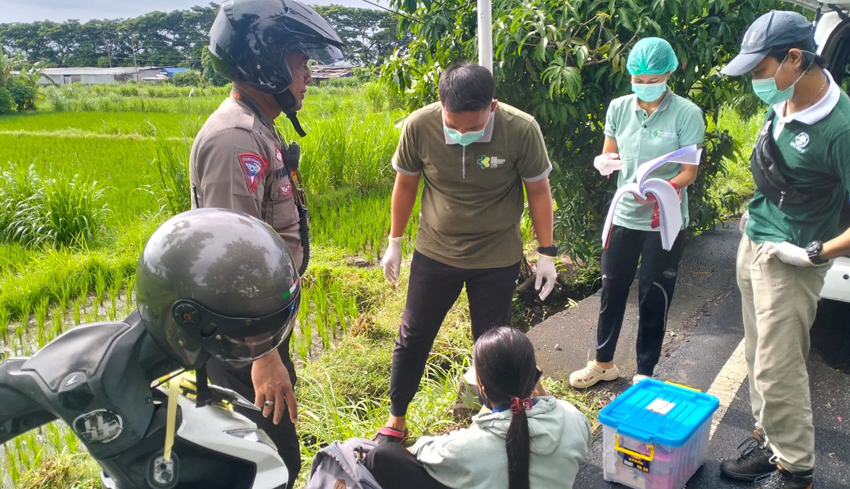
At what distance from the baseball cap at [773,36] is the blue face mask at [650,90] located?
2.23 ft

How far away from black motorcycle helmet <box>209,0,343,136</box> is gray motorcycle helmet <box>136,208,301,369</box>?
887 mm

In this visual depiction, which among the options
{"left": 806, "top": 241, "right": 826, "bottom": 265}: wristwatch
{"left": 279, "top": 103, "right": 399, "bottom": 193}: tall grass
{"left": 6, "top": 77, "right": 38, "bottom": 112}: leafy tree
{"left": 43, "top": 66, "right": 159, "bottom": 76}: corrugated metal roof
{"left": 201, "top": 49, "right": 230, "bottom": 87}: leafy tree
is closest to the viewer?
{"left": 201, "top": 49, "right": 230, "bottom": 87}: leafy tree

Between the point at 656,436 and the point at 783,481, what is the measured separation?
64 cm

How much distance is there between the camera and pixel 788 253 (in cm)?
249

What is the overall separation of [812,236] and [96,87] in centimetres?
3520

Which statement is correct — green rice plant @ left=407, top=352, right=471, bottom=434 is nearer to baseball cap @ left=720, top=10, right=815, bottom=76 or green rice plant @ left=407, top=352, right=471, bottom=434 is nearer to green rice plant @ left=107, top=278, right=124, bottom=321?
baseball cap @ left=720, top=10, right=815, bottom=76

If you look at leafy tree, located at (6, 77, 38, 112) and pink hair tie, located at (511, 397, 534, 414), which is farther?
leafy tree, located at (6, 77, 38, 112)

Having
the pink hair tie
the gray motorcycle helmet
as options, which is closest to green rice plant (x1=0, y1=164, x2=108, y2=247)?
the pink hair tie

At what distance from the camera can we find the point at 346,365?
12.5 ft

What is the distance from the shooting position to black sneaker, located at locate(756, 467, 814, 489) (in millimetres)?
2582

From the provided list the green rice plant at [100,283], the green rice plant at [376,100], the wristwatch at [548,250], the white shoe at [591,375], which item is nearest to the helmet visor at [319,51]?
the wristwatch at [548,250]

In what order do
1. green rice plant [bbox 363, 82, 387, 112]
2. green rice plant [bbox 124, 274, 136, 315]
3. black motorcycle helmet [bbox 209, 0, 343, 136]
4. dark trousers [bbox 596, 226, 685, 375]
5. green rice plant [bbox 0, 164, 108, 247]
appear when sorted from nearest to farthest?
black motorcycle helmet [bbox 209, 0, 343, 136], dark trousers [bbox 596, 226, 685, 375], green rice plant [bbox 124, 274, 136, 315], green rice plant [bbox 0, 164, 108, 247], green rice plant [bbox 363, 82, 387, 112]

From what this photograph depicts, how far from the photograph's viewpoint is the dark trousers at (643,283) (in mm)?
3262

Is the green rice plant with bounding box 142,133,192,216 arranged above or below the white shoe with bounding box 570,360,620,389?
above
